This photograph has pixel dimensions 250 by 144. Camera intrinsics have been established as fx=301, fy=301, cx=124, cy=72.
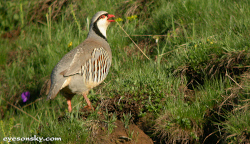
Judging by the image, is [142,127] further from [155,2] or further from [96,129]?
[155,2]

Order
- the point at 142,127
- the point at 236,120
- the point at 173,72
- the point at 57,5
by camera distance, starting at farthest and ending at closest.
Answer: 1. the point at 57,5
2. the point at 173,72
3. the point at 142,127
4. the point at 236,120

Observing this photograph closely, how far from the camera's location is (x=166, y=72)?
4281 millimetres

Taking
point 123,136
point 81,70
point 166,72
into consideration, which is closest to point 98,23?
point 81,70

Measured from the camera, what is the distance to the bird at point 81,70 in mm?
4074

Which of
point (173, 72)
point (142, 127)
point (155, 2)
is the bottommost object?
point (142, 127)

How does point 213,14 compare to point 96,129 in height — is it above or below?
above

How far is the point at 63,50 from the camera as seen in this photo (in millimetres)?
5652

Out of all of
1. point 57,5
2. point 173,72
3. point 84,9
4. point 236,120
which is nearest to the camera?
point 236,120

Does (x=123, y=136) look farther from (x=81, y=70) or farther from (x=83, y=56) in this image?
(x=83, y=56)

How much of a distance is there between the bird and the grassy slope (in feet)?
0.64

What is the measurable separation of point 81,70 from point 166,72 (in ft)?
3.95

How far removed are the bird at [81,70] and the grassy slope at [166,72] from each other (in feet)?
0.64

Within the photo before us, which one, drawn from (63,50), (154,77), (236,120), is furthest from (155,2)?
(236,120)

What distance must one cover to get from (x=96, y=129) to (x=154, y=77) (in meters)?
1.02
